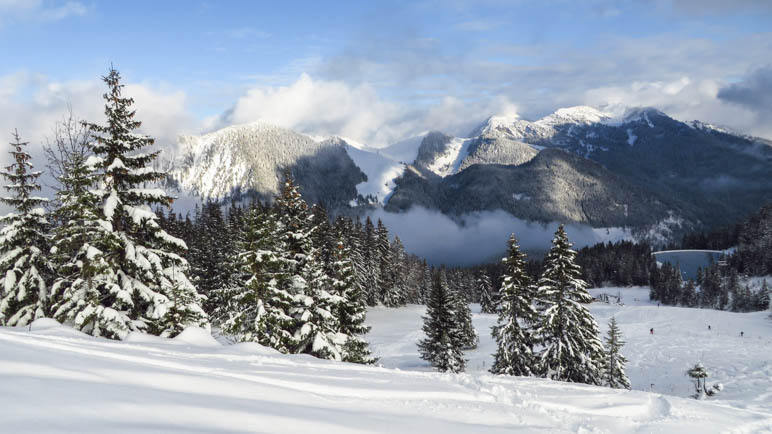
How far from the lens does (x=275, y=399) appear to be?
5.87 metres

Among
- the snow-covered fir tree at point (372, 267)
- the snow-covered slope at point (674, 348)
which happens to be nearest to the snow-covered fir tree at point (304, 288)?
the snow-covered slope at point (674, 348)

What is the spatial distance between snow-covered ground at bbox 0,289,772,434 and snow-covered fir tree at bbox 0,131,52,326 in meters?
6.22

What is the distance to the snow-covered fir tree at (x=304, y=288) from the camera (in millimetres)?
18656

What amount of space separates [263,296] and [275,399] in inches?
520

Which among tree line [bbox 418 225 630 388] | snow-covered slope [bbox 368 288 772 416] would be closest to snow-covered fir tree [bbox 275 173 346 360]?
tree line [bbox 418 225 630 388]

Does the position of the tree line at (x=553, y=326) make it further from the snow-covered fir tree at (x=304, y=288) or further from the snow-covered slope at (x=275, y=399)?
the snow-covered slope at (x=275, y=399)

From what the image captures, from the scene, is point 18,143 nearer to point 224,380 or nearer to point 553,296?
point 224,380

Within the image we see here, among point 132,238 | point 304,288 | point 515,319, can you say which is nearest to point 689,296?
point 515,319

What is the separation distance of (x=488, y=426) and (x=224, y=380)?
4.39 metres

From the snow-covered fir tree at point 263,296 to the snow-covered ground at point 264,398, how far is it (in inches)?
196

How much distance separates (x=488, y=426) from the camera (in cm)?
635

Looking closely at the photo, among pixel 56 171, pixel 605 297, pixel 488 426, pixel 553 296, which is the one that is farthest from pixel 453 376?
pixel 605 297

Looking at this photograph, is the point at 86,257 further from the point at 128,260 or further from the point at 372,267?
the point at 372,267

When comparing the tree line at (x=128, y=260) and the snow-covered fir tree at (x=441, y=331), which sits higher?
the tree line at (x=128, y=260)
